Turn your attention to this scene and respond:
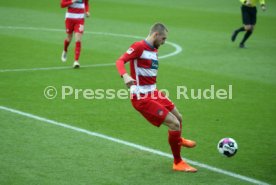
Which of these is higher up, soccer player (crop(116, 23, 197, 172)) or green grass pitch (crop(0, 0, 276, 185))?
soccer player (crop(116, 23, 197, 172))

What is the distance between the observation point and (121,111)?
448 inches

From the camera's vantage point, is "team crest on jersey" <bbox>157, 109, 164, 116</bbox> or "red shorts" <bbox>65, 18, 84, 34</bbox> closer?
"team crest on jersey" <bbox>157, 109, 164, 116</bbox>

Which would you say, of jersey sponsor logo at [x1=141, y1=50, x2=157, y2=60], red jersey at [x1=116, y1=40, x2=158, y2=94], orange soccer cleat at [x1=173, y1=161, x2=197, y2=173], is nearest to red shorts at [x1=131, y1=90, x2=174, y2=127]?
red jersey at [x1=116, y1=40, x2=158, y2=94]

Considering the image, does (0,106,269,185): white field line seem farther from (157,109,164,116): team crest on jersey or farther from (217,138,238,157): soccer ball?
(157,109,164,116): team crest on jersey

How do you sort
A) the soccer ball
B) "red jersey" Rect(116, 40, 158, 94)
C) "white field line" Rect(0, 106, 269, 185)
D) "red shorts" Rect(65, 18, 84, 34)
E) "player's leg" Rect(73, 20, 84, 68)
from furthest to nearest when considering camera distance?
1. "red shorts" Rect(65, 18, 84, 34)
2. "player's leg" Rect(73, 20, 84, 68)
3. the soccer ball
4. "red jersey" Rect(116, 40, 158, 94)
5. "white field line" Rect(0, 106, 269, 185)

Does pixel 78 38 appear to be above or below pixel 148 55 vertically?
below

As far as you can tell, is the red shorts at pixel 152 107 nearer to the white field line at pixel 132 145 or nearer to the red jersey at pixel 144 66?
the red jersey at pixel 144 66

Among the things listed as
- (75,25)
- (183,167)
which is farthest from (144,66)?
(75,25)

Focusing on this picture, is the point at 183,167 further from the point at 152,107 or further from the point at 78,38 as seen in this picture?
the point at 78,38

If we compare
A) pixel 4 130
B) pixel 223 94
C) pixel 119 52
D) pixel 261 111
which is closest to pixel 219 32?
pixel 119 52

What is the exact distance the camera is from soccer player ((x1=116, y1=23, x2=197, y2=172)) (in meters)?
7.93

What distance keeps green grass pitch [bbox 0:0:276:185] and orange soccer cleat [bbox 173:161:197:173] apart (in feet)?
0.35

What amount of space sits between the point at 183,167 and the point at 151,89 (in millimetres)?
1238

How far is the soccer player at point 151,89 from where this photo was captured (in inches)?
312
